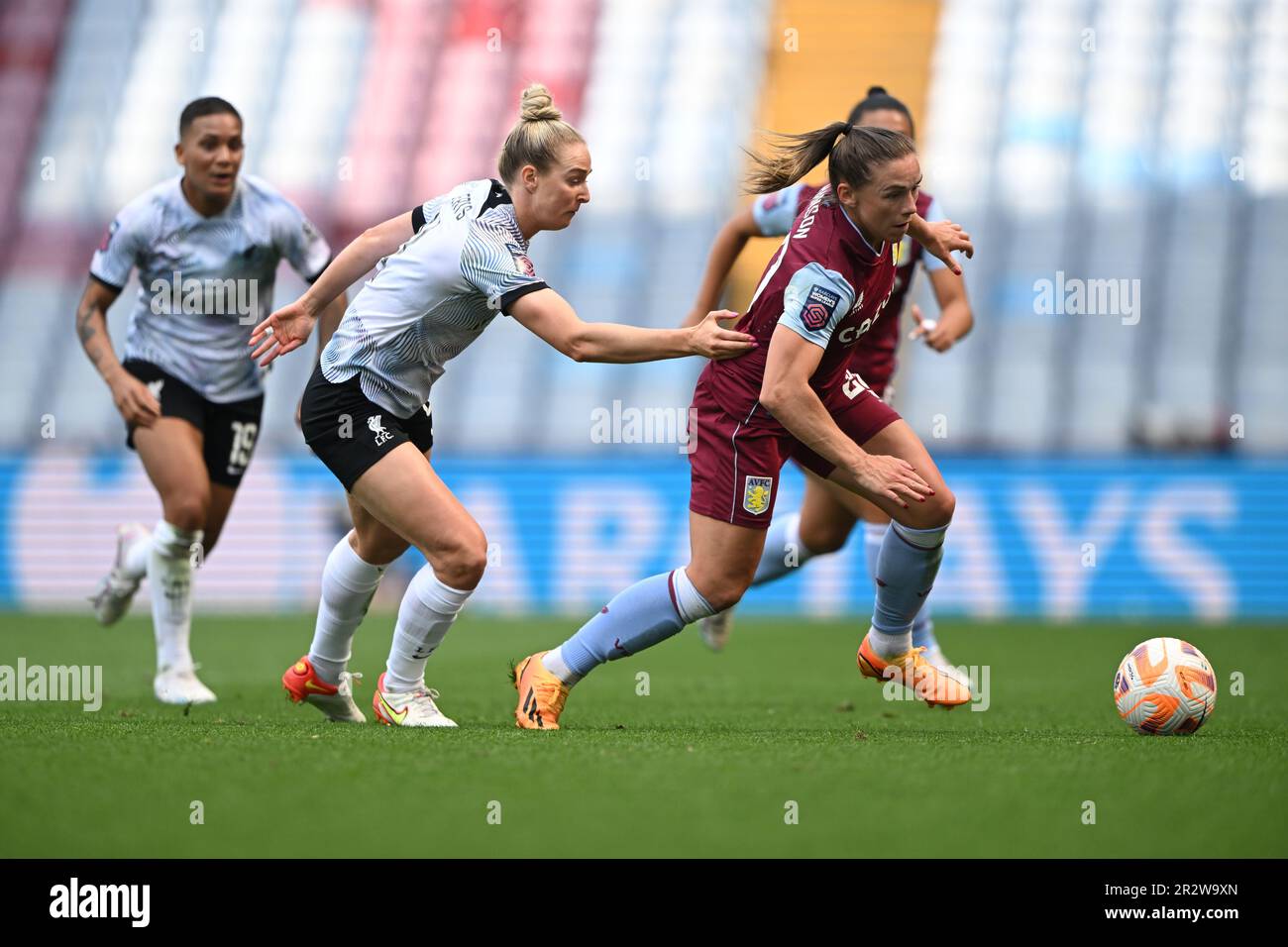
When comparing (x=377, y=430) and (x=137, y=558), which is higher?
(x=377, y=430)

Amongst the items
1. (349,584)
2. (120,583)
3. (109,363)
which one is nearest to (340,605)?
(349,584)

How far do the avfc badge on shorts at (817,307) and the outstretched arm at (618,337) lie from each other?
26 cm

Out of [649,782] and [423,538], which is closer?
[649,782]

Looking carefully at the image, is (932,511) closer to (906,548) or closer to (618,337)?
(906,548)

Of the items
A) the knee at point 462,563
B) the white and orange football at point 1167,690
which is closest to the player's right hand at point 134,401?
the knee at point 462,563

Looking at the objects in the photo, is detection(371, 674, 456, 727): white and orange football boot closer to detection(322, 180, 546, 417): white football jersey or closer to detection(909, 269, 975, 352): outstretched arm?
detection(322, 180, 546, 417): white football jersey

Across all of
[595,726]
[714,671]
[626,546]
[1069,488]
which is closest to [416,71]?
[626,546]

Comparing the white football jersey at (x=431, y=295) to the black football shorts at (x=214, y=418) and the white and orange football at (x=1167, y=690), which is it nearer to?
the black football shorts at (x=214, y=418)

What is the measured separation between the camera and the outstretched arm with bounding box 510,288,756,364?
14.4 feet

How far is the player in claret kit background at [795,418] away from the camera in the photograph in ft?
15.5

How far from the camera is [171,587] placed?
6.51 m

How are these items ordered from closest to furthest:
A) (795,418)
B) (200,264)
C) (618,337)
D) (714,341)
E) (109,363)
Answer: (714,341) < (618,337) < (795,418) < (109,363) < (200,264)

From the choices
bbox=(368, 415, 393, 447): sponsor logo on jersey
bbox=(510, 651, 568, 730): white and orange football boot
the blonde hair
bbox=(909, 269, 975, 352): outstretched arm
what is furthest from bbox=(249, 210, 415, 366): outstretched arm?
bbox=(909, 269, 975, 352): outstretched arm

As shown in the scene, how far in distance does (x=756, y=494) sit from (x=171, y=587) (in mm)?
2791
